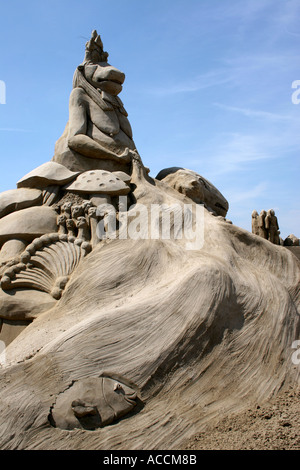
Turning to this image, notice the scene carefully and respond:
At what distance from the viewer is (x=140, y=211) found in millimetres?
5074

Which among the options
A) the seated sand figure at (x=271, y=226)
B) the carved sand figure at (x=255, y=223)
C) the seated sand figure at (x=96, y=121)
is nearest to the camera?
the seated sand figure at (x=96, y=121)

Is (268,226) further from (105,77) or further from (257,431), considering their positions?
(257,431)

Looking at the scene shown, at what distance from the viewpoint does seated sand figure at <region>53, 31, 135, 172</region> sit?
566cm

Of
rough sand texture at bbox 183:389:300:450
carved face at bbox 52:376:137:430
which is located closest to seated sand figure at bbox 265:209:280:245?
rough sand texture at bbox 183:389:300:450

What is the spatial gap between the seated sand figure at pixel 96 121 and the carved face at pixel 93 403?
2722 millimetres

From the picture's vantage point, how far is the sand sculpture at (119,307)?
3490mm

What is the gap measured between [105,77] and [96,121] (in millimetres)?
528

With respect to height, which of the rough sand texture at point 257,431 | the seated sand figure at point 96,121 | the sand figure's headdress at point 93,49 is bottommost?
the rough sand texture at point 257,431

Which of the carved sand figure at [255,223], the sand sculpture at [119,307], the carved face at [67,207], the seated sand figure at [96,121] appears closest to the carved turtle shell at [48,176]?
the sand sculpture at [119,307]

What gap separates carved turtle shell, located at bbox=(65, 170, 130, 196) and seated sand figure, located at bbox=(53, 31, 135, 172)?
0.37 meters

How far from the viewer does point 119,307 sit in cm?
401

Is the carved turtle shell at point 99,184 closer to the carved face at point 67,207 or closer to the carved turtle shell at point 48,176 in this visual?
the carved turtle shell at point 48,176

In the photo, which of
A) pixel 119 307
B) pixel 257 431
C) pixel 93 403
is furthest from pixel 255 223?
pixel 93 403

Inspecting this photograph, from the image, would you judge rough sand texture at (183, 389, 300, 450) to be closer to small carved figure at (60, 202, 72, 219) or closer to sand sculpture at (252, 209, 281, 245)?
small carved figure at (60, 202, 72, 219)
